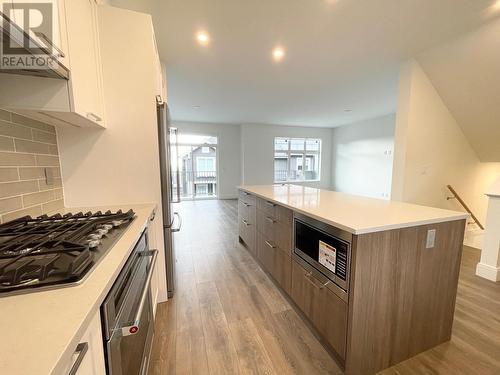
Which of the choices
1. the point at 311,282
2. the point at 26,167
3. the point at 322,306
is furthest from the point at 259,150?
the point at 26,167

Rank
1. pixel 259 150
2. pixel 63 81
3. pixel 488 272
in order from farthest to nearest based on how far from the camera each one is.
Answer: pixel 259 150 < pixel 488 272 < pixel 63 81

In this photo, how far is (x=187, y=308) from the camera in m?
1.92

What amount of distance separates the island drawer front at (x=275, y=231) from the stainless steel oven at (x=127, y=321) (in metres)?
1.09

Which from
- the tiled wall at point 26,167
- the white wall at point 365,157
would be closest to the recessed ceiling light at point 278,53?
the tiled wall at point 26,167

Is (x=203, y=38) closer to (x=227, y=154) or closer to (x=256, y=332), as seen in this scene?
(x=256, y=332)

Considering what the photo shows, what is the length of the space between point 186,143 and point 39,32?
675cm

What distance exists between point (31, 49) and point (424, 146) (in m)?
4.16

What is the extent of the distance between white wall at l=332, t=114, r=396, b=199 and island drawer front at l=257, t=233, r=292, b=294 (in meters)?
5.51

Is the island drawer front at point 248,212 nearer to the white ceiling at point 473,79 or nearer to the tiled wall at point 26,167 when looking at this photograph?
the tiled wall at point 26,167

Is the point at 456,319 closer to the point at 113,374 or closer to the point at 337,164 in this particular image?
the point at 113,374

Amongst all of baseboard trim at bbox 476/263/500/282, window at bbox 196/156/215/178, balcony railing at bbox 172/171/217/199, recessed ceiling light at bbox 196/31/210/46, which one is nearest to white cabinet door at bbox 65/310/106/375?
recessed ceiling light at bbox 196/31/210/46

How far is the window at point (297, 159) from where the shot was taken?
27.6ft

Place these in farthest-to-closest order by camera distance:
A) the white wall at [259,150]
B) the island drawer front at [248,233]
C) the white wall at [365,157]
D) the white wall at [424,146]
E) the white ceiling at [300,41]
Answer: the white wall at [259,150], the white wall at [365,157], the white wall at [424,146], the island drawer front at [248,233], the white ceiling at [300,41]

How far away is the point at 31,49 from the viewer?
0.86 metres
